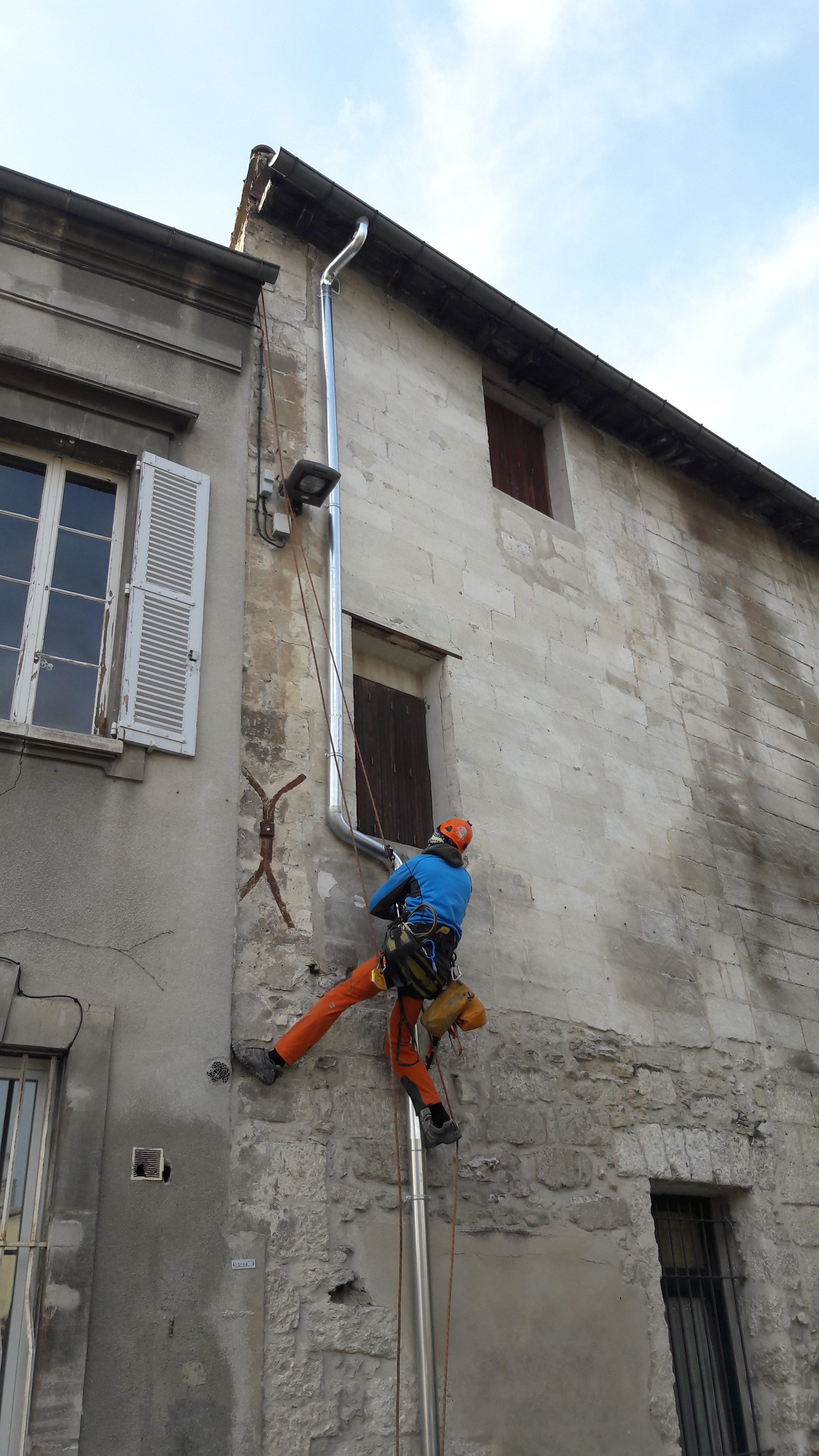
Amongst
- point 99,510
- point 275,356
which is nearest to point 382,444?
point 275,356

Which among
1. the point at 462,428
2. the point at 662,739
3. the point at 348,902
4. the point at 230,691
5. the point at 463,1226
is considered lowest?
the point at 463,1226

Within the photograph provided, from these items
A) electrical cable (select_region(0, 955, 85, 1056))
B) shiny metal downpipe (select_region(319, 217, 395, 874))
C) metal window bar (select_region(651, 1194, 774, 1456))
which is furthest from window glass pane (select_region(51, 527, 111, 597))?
metal window bar (select_region(651, 1194, 774, 1456))

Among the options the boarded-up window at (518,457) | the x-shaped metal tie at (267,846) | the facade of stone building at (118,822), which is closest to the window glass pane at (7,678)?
the facade of stone building at (118,822)

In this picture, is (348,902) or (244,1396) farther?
(348,902)

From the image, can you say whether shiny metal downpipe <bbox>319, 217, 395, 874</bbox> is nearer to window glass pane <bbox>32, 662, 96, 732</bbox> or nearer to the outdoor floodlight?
the outdoor floodlight

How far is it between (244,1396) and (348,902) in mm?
2102

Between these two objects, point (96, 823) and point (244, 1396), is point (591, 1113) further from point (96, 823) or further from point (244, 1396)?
point (96, 823)

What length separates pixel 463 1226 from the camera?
5363mm

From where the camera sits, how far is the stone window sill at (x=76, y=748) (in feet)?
16.2

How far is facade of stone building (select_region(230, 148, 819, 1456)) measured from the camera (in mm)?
5086

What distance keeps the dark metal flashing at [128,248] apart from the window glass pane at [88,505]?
1251 mm

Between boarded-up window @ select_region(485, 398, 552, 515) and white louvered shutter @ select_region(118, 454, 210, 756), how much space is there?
3034 millimetres

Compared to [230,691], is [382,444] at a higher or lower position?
higher

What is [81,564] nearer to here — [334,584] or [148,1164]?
[334,584]
